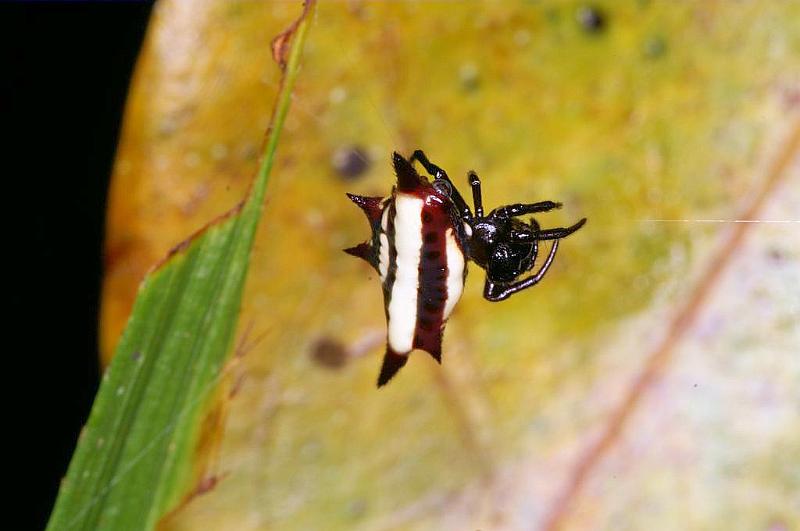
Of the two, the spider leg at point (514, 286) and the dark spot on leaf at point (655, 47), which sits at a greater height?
the dark spot on leaf at point (655, 47)

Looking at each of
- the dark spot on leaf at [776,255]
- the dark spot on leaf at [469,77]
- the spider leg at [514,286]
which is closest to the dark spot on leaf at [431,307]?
the spider leg at [514,286]

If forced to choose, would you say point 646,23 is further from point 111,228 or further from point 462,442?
point 111,228

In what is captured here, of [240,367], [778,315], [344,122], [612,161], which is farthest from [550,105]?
[240,367]

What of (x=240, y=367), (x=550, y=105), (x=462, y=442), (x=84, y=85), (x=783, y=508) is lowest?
(x=783, y=508)

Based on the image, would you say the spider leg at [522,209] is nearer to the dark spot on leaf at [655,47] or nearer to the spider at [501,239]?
the spider at [501,239]

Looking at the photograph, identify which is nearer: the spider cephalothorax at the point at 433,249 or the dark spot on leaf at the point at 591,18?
the spider cephalothorax at the point at 433,249

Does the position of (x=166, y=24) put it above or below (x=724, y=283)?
above
